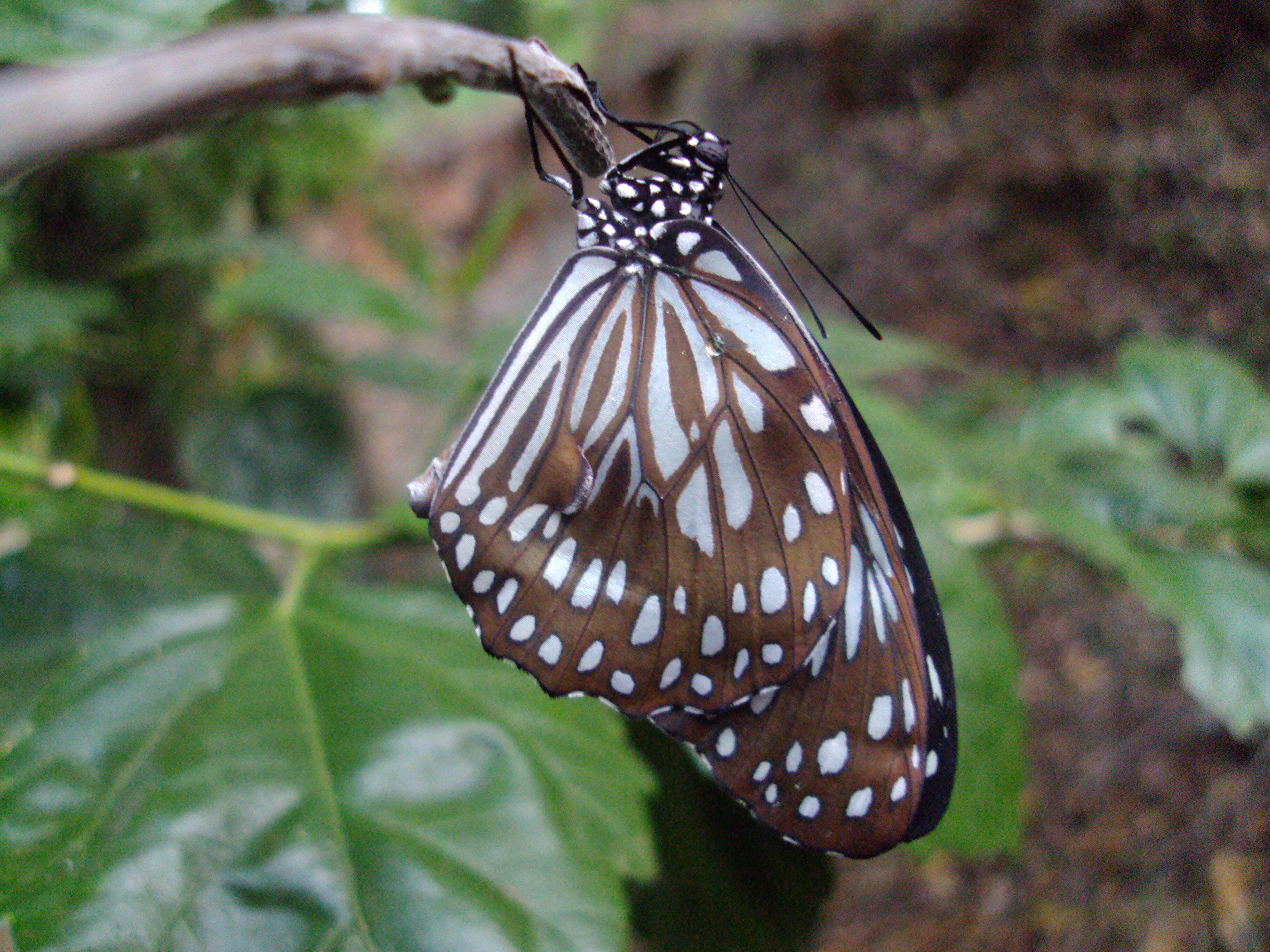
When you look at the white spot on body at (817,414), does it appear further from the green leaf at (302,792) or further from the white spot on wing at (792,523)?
the green leaf at (302,792)

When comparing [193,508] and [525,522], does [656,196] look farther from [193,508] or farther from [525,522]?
[193,508]

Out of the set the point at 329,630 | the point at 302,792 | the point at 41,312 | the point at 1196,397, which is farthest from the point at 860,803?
the point at 41,312

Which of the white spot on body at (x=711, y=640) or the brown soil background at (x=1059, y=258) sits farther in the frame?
the brown soil background at (x=1059, y=258)

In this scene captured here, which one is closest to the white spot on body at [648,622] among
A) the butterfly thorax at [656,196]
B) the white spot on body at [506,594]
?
the white spot on body at [506,594]

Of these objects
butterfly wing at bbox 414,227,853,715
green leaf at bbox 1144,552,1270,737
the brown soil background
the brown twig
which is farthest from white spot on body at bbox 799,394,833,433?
the brown soil background

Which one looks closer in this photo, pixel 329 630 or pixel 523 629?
pixel 523 629

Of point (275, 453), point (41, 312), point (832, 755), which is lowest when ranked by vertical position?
point (832, 755)

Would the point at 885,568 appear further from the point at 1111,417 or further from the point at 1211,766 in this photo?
the point at 1211,766
